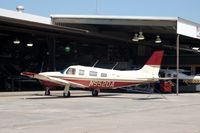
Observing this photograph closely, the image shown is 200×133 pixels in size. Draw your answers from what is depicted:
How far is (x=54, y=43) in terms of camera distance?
150 feet

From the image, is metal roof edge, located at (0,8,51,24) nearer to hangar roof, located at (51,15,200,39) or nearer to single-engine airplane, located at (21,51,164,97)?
hangar roof, located at (51,15,200,39)

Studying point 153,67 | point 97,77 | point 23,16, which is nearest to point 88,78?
point 97,77

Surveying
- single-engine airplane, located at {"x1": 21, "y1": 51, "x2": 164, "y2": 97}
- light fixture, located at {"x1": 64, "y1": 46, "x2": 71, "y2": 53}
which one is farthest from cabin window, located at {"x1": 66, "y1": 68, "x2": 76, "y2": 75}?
light fixture, located at {"x1": 64, "y1": 46, "x2": 71, "y2": 53}

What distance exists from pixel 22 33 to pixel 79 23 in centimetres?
716

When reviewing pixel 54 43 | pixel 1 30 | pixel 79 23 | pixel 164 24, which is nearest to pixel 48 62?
pixel 54 43

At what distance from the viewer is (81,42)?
47.9m

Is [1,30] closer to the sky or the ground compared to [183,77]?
closer to the sky

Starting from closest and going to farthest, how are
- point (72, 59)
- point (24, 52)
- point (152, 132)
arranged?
1. point (152, 132)
2. point (24, 52)
3. point (72, 59)

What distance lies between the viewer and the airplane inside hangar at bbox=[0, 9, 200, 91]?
36.0 metres

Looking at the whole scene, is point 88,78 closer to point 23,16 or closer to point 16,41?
point 23,16

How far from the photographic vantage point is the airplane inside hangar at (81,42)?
118 feet

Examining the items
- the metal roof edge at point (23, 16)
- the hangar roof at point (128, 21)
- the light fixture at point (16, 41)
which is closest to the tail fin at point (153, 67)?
the hangar roof at point (128, 21)

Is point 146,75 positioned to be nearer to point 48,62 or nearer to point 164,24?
point 164,24

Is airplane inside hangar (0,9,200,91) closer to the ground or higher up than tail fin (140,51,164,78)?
higher up
